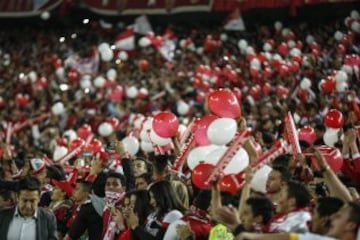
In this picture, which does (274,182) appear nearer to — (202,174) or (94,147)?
(202,174)

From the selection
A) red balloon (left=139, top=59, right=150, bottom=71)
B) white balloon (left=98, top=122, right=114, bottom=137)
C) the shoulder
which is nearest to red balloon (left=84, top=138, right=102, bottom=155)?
white balloon (left=98, top=122, right=114, bottom=137)

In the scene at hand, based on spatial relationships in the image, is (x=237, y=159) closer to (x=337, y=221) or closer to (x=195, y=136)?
(x=195, y=136)

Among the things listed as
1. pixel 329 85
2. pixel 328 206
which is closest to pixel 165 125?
pixel 328 206

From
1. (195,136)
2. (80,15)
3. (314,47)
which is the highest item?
(195,136)

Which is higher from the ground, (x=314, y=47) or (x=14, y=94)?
(x=314, y=47)

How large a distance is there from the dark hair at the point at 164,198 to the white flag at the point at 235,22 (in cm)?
1490

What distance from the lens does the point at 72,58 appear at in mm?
19094

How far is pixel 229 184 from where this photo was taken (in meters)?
5.82

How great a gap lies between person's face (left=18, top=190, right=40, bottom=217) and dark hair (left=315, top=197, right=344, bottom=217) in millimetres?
2291

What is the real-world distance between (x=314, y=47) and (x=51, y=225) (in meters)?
11.0

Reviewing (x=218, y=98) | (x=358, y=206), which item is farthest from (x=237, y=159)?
(x=358, y=206)

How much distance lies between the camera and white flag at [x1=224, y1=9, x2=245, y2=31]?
20.1m

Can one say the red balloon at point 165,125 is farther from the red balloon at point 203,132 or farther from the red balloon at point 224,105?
the red balloon at point 224,105

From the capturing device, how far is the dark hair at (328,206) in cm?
434
